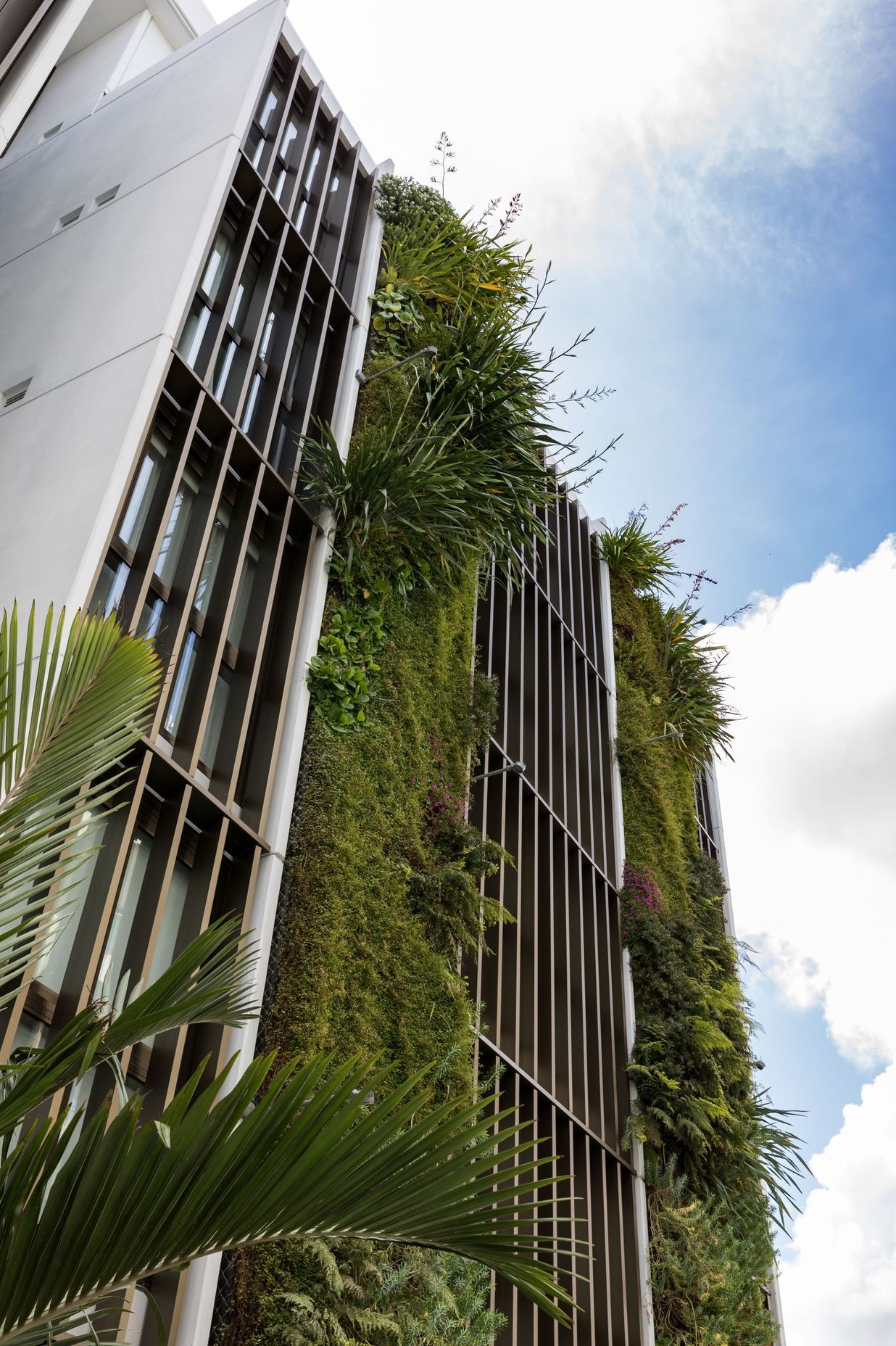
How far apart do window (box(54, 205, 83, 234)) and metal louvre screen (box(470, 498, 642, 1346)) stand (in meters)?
4.29

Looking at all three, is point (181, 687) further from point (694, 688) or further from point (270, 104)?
point (694, 688)

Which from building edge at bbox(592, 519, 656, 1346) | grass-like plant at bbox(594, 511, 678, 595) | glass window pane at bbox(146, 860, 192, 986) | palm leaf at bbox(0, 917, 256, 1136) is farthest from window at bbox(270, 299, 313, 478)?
grass-like plant at bbox(594, 511, 678, 595)

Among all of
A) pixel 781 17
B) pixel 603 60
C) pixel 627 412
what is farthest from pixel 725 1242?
pixel 781 17

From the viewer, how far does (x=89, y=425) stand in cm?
585

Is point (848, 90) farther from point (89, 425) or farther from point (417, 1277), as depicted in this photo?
point (417, 1277)

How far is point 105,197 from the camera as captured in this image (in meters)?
7.87

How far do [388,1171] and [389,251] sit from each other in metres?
8.04

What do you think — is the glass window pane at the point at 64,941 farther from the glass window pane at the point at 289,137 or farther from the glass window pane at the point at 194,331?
the glass window pane at the point at 289,137

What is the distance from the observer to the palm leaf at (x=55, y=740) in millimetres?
2203

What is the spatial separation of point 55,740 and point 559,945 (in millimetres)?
6967

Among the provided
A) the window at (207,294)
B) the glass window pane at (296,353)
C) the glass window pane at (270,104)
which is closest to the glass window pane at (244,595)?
the window at (207,294)

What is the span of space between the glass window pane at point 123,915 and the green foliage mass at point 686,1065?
542cm

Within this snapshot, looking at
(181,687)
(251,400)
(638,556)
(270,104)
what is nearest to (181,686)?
(181,687)

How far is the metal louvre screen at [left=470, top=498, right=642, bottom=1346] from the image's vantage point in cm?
762
